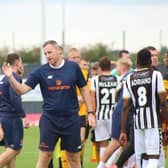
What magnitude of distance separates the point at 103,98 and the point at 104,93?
0.11 m

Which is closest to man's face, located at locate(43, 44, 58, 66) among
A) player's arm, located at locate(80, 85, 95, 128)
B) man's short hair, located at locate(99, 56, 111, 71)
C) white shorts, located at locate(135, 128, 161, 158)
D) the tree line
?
player's arm, located at locate(80, 85, 95, 128)

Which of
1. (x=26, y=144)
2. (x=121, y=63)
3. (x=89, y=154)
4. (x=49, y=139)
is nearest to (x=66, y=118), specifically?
(x=49, y=139)

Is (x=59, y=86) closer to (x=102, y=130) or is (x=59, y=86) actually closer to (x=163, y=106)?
(x=163, y=106)

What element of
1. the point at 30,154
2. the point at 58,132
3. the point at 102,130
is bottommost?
the point at 30,154

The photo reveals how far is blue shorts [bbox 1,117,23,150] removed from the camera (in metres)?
11.4

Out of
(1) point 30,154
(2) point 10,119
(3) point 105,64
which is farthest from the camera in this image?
(1) point 30,154

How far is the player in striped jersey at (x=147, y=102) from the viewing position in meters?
10.0

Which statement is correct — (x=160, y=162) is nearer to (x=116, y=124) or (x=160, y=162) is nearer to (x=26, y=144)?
(x=116, y=124)

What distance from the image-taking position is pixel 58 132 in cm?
1042

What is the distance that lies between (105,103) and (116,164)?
5.43ft

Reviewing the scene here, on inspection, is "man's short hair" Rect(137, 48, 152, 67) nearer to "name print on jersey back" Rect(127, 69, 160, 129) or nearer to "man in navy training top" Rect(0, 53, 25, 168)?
"name print on jersey back" Rect(127, 69, 160, 129)

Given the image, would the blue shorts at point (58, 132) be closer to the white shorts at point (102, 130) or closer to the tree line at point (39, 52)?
the white shorts at point (102, 130)

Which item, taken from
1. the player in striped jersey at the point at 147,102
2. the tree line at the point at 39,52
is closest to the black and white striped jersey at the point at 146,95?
the player in striped jersey at the point at 147,102

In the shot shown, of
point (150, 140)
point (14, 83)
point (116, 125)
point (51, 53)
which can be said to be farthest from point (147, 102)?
point (116, 125)
